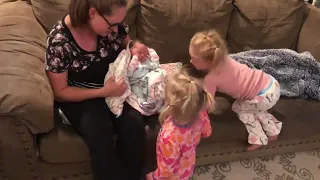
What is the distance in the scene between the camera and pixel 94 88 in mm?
1758

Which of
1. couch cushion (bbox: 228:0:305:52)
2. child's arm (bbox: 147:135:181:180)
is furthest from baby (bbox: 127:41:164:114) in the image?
couch cushion (bbox: 228:0:305:52)

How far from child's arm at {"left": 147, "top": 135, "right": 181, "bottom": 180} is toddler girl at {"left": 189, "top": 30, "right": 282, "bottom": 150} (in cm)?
33

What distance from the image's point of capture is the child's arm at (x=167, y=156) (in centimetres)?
160

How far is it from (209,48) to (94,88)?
535 mm

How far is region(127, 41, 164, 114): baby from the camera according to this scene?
177cm

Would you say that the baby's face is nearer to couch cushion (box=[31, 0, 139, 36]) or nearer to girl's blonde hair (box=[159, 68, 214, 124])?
girl's blonde hair (box=[159, 68, 214, 124])

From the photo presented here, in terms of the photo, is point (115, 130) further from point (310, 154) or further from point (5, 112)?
point (310, 154)

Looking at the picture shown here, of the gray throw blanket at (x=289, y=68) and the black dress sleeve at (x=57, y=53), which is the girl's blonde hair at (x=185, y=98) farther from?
the gray throw blanket at (x=289, y=68)

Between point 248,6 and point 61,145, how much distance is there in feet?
4.29


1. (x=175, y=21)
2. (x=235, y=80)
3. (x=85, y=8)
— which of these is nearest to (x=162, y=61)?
(x=175, y=21)

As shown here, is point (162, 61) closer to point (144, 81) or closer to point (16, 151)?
point (144, 81)

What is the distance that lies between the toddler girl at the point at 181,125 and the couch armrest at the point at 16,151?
510 millimetres

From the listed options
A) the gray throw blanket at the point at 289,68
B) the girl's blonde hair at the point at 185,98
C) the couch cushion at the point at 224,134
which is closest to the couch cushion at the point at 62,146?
the couch cushion at the point at 224,134

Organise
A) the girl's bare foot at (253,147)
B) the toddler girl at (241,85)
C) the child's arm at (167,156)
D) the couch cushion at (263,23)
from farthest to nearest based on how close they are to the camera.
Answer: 1. the couch cushion at (263,23)
2. the girl's bare foot at (253,147)
3. the toddler girl at (241,85)
4. the child's arm at (167,156)
